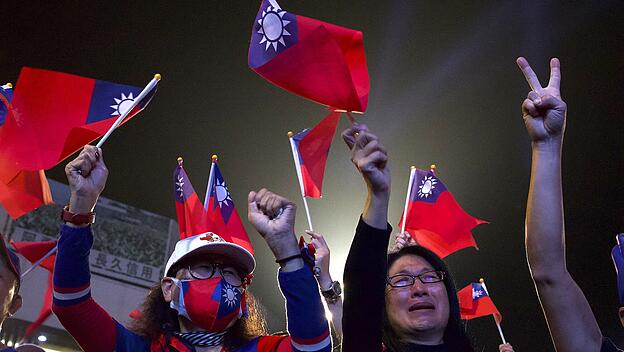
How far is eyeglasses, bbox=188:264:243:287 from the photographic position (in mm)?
2256

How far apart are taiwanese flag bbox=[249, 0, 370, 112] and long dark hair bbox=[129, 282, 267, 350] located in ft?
2.85

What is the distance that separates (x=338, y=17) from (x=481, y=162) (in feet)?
7.67

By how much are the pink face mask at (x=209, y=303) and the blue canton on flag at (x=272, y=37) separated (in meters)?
0.74

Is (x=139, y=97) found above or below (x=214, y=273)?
above

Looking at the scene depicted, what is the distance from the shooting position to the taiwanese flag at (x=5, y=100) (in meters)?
Answer: 2.80

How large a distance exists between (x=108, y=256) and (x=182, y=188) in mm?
3825

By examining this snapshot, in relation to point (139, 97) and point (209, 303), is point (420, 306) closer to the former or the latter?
point (209, 303)

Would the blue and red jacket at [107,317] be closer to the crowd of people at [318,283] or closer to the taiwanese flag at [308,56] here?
the crowd of people at [318,283]

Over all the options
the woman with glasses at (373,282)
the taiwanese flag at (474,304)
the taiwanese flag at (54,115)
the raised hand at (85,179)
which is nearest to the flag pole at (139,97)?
the taiwanese flag at (54,115)

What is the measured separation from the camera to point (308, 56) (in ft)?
7.13

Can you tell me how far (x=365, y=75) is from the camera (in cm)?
213

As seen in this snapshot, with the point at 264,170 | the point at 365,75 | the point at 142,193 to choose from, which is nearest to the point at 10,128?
the point at 365,75

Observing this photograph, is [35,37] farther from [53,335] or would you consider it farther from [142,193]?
[53,335]

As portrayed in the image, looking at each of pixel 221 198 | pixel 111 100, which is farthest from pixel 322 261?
pixel 111 100
